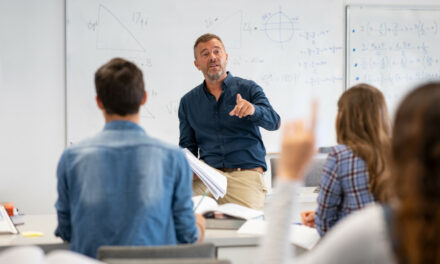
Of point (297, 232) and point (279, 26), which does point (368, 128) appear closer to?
point (297, 232)

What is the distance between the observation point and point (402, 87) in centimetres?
500

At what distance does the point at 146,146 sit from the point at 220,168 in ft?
5.41

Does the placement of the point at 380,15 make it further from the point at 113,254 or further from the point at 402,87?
the point at 113,254

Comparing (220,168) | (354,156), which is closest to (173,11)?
(220,168)

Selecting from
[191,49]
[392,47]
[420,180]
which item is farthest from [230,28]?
[420,180]

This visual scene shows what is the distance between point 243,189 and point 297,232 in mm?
913

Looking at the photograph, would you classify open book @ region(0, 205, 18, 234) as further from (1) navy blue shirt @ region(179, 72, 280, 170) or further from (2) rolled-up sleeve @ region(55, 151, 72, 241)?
(1) navy blue shirt @ region(179, 72, 280, 170)

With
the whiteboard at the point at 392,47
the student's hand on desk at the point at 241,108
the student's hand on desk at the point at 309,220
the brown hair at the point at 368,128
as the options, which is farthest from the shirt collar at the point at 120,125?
the whiteboard at the point at 392,47

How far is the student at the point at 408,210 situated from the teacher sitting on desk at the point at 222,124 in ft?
7.62

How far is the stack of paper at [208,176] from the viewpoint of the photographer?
2.59 m

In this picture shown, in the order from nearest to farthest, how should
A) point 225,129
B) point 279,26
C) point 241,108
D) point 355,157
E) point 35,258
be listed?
1. point 35,258
2. point 355,157
3. point 241,108
4. point 225,129
5. point 279,26

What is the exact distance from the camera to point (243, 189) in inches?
126

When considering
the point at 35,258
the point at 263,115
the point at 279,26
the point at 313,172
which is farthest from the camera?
the point at 279,26

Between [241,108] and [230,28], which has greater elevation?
[230,28]
